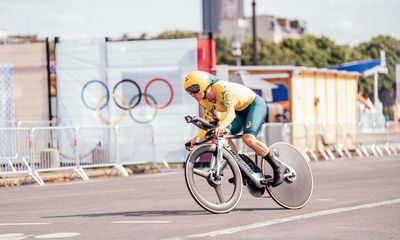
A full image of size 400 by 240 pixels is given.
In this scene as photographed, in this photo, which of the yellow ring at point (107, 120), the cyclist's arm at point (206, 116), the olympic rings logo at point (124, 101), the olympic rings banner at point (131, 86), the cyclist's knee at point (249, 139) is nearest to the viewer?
the cyclist's knee at point (249, 139)

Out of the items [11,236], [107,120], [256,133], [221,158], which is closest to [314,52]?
[107,120]

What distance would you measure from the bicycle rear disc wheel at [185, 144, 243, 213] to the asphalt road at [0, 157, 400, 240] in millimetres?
157

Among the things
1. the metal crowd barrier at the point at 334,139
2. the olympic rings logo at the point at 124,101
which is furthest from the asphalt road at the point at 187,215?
the metal crowd barrier at the point at 334,139

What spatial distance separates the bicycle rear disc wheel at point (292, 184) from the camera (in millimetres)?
11352

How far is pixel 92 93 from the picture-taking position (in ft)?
89.2

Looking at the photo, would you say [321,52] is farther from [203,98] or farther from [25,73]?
[203,98]

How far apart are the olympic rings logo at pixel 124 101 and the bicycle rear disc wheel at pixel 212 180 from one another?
15.4 meters

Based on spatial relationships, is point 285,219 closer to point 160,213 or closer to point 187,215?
point 187,215

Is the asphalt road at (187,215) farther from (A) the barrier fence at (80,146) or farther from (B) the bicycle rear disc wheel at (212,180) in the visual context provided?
(A) the barrier fence at (80,146)

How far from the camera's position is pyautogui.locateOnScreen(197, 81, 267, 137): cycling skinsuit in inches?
428

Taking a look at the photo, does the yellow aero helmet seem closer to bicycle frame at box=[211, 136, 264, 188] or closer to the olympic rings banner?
bicycle frame at box=[211, 136, 264, 188]

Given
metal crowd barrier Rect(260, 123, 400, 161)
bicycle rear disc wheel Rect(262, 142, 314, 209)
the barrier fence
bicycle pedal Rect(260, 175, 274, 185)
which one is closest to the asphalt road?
bicycle rear disc wheel Rect(262, 142, 314, 209)

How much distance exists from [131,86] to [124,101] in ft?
1.47

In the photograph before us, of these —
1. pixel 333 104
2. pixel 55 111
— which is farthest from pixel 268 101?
pixel 55 111
